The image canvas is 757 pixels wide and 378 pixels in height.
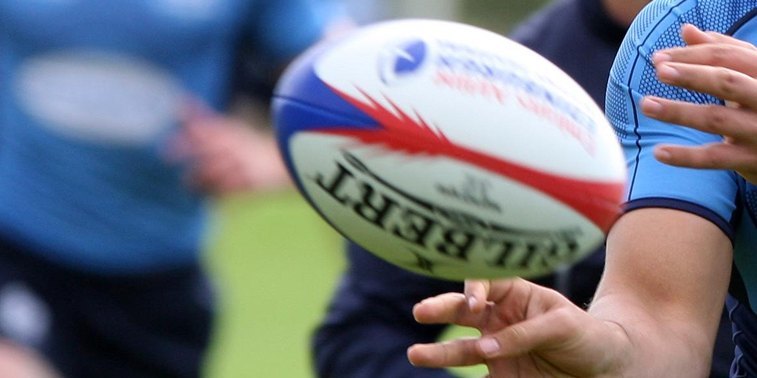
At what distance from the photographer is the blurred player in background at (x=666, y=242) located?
2.37 meters

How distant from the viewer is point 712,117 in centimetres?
235

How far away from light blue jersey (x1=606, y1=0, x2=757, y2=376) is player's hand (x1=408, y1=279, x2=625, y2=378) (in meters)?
0.28

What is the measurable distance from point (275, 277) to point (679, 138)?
242 inches

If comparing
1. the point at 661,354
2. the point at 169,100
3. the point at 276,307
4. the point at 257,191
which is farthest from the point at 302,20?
the point at 276,307

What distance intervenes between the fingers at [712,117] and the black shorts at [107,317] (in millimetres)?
2009

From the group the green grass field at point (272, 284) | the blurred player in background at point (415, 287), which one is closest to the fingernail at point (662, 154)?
the blurred player in background at point (415, 287)

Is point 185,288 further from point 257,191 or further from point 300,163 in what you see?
point 300,163

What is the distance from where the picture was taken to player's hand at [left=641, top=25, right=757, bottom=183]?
2.33m

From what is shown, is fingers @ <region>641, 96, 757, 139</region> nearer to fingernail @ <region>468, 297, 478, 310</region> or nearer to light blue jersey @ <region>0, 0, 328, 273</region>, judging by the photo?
fingernail @ <region>468, 297, 478, 310</region>

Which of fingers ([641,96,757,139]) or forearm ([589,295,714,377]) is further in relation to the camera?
forearm ([589,295,714,377])

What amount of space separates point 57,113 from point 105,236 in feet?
1.10

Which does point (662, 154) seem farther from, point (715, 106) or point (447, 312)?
point (447, 312)

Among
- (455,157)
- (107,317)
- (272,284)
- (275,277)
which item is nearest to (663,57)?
(455,157)

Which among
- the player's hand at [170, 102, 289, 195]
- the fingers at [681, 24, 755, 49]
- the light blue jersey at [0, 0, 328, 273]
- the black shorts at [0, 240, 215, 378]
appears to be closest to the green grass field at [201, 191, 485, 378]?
the black shorts at [0, 240, 215, 378]
